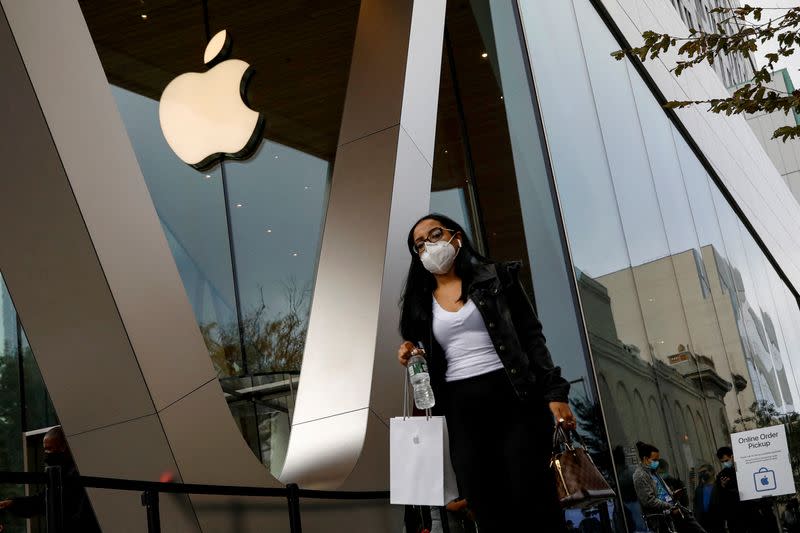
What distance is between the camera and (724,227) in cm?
1848

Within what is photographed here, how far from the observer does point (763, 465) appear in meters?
10.3

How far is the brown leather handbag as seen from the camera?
12.7ft

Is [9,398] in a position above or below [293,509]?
above

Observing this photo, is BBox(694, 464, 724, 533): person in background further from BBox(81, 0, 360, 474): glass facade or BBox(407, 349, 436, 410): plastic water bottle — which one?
BBox(407, 349, 436, 410): plastic water bottle

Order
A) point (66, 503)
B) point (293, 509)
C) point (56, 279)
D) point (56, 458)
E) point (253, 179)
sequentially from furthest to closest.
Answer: point (253, 179) → point (56, 458) → point (66, 503) → point (293, 509) → point (56, 279)

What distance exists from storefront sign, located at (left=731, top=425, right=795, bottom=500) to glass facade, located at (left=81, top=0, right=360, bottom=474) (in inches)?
196

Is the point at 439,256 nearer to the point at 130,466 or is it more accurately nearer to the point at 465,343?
the point at 465,343

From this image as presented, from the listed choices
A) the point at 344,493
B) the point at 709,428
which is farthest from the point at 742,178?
the point at 344,493

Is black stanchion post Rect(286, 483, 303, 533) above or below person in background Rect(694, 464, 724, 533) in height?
above

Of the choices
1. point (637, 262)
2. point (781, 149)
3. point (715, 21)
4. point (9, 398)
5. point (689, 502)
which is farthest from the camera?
point (781, 149)

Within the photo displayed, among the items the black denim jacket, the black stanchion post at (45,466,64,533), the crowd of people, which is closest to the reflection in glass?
the crowd of people

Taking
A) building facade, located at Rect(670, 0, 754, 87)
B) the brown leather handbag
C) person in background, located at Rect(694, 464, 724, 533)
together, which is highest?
building facade, located at Rect(670, 0, 754, 87)

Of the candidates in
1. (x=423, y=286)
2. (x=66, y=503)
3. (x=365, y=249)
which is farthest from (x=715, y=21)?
(x=66, y=503)

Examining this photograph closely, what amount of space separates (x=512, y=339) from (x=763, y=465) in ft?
23.6
